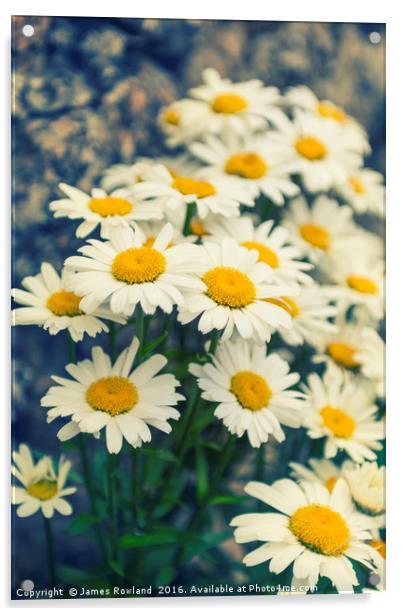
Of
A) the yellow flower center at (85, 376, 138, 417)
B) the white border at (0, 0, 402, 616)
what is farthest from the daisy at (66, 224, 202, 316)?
the white border at (0, 0, 402, 616)

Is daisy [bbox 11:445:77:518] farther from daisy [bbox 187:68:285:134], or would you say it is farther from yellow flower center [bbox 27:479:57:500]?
daisy [bbox 187:68:285:134]

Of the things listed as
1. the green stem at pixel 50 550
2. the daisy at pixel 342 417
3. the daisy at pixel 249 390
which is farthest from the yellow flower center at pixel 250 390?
the green stem at pixel 50 550

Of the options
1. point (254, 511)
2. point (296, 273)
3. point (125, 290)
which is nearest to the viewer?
point (125, 290)

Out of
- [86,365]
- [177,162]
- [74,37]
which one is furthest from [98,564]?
[74,37]

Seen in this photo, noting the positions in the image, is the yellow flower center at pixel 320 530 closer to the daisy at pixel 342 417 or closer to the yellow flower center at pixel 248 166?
the daisy at pixel 342 417

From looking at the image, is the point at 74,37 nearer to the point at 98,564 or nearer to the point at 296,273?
the point at 296,273

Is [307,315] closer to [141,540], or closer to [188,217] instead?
[188,217]
